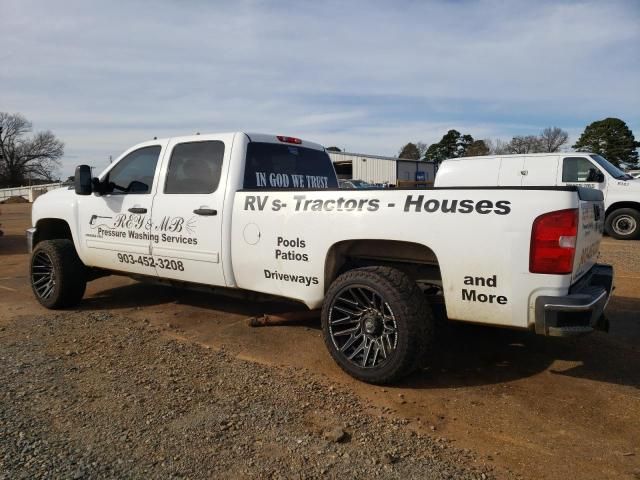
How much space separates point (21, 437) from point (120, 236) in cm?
271

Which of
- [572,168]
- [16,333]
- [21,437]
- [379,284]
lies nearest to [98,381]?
[21,437]

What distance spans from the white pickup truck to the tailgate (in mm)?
24

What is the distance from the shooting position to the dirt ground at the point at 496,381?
112 inches

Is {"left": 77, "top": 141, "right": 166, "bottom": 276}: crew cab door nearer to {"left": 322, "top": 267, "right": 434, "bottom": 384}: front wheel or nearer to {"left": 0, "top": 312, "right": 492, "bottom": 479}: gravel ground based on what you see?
{"left": 0, "top": 312, "right": 492, "bottom": 479}: gravel ground

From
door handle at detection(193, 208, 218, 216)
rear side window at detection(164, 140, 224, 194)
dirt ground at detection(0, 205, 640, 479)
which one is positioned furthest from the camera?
rear side window at detection(164, 140, 224, 194)

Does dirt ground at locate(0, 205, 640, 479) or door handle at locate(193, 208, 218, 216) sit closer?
dirt ground at locate(0, 205, 640, 479)

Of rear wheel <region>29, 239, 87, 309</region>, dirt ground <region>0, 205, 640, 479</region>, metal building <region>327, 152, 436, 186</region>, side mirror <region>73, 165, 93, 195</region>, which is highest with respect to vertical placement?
metal building <region>327, 152, 436, 186</region>

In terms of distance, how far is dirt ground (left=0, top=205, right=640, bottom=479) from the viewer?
2857 millimetres

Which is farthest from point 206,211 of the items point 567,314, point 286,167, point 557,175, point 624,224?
point 624,224

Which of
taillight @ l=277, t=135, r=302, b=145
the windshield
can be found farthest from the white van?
taillight @ l=277, t=135, r=302, b=145

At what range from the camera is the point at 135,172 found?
538 centimetres

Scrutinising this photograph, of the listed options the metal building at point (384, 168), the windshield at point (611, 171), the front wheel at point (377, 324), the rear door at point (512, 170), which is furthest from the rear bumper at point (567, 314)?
the metal building at point (384, 168)

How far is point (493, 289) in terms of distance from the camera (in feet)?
10.7

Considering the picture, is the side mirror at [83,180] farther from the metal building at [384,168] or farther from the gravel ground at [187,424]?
the metal building at [384,168]
